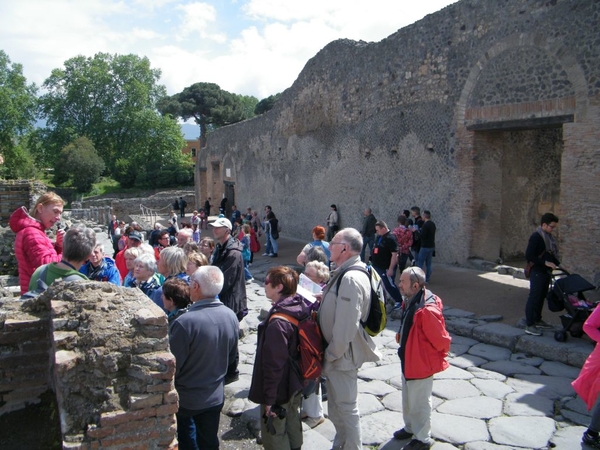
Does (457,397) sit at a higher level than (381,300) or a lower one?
lower

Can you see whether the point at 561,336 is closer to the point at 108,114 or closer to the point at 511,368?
the point at 511,368

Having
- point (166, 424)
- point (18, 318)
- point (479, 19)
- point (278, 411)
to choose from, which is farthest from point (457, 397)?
point (479, 19)

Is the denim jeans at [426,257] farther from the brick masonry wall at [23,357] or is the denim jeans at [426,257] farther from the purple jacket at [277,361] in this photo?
the brick masonry wall at [23,357]

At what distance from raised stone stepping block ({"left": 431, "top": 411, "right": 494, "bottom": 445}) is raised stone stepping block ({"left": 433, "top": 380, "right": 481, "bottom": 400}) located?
454mm

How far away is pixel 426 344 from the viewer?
3.80m

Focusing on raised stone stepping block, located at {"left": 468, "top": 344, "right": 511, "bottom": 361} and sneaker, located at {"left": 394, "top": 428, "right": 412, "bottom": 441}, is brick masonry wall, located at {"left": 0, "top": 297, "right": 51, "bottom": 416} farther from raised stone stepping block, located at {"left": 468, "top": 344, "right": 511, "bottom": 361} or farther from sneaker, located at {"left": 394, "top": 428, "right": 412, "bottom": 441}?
raised stone stepping block, located at {"left": 468, "top": 344, "right": 511, "bottom": 361}

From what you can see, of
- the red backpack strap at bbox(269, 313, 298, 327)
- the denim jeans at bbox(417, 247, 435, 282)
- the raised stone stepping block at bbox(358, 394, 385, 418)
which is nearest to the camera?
the red backpack strap at bbox(269, 313, 298, 327)

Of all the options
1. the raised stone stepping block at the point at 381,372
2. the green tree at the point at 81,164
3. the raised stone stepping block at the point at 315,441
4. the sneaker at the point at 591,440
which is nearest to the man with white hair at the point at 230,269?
the raised stone stepping block at the point at 315,441

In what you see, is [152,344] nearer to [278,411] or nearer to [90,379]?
[90,379]

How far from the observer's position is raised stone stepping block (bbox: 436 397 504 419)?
Result: 447 cm

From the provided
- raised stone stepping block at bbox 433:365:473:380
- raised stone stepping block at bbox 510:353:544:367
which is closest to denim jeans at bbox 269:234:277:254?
raised stone stepping block at bbox 510:353:544:367

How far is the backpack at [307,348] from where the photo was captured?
10.9ft

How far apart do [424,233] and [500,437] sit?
5.18m

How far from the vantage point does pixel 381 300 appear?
12.1ft
